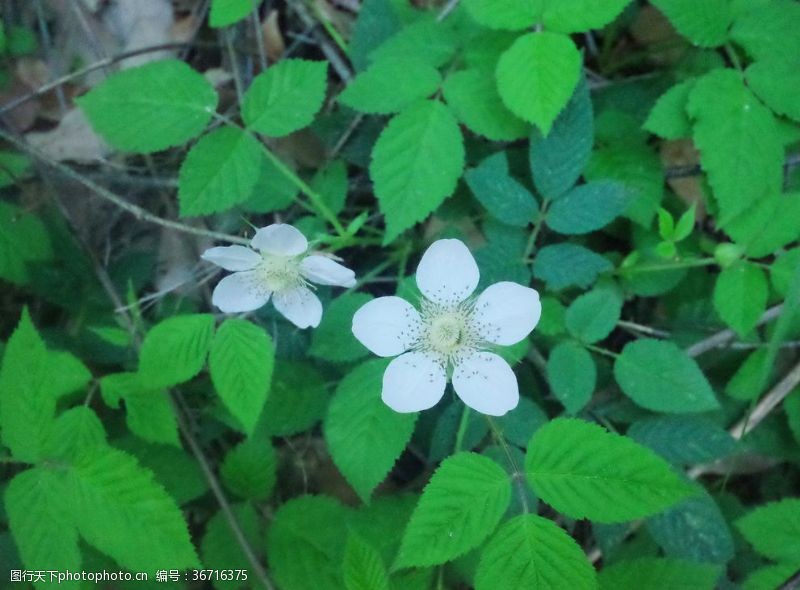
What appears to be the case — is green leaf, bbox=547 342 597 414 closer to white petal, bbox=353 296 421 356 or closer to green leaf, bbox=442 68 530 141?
white petal, bbox=353 296 421 356

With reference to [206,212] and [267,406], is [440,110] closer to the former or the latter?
[206,212]

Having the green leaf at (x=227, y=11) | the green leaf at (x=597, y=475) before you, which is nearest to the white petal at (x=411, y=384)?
the green leaf at (x=597, y=475)

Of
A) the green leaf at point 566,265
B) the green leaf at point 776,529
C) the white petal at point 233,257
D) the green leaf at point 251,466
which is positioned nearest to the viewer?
the white petal at point 233,257

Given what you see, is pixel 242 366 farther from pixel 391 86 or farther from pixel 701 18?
pixel 701 18

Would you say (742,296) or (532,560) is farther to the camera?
(742,296)

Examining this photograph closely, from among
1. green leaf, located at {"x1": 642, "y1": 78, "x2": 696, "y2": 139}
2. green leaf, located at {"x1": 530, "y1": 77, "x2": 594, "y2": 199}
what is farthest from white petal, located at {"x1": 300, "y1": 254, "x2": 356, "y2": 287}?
green leaf, located at {"x1": 642, "y1": 78, "x2": 696, "y2": 139}

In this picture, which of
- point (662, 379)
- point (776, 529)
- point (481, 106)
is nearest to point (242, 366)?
point (481, 106)

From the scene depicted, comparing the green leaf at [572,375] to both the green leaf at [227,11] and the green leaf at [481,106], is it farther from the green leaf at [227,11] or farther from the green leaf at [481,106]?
A: the green leaf at [227,11]
